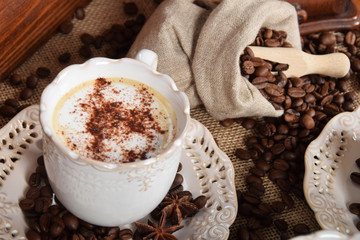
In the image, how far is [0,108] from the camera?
1.66 m

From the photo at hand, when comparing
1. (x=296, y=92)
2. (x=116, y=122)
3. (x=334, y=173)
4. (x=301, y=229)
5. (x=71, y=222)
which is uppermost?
(x=116, y=122)

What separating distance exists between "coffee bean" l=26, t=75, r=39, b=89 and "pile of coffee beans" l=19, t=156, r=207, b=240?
546mm

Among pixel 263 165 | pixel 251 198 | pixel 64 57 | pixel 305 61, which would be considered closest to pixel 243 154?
pixel 263 165

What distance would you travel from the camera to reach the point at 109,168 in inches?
38.8

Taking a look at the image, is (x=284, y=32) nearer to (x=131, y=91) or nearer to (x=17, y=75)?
(x=131, y=91)

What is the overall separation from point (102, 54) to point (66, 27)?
18 centimetres

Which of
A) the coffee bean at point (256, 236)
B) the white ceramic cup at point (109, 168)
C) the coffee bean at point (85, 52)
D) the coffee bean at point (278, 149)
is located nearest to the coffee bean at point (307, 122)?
the coffee bean at point (278, 149)

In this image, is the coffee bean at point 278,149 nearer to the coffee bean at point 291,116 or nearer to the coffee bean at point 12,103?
the coffee bean at point 291,116

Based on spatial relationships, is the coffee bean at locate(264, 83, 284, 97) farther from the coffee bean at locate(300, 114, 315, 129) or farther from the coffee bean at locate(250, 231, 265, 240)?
the coffee bean at locate(250, 231, 265, 240)

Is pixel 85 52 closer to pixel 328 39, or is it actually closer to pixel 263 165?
pixel 263 165

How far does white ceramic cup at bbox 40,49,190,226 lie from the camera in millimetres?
1015

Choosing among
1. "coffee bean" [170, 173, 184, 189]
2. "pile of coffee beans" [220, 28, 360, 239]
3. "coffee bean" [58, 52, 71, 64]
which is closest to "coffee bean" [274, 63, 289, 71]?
"pile of coffee beans" [220, 28, 360, 239]

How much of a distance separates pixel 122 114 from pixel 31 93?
69 cm

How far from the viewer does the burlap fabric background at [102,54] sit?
154 centimetres
